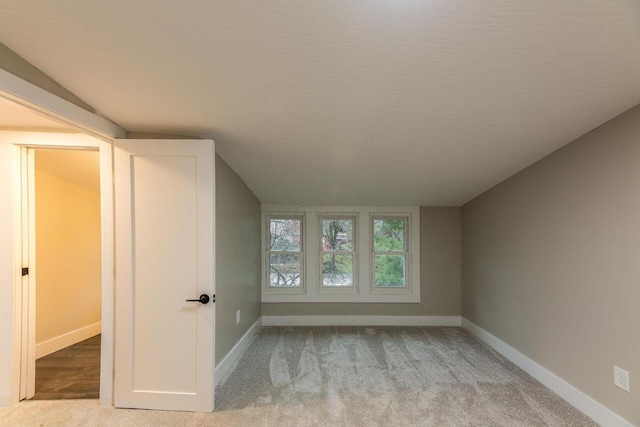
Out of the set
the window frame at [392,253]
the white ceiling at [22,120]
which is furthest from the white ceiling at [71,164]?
the window frame at [392,253]

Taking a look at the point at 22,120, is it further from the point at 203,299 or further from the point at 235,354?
the point at 235,354

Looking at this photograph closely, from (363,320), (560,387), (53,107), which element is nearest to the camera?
(53,107)

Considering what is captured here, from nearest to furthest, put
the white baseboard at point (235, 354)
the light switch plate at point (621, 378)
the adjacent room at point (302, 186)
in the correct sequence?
the adjacent room at point (302, 186), the light switch plate at point (621, 378), the white baseboard at point (235, 354)

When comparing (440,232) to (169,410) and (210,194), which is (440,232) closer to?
(210,194)

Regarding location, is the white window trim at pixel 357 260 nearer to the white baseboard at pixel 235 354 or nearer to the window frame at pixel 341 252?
the window frame at pixel 341 252

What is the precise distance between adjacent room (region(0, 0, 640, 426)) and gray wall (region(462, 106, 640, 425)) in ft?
0.05

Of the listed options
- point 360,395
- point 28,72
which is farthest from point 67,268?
point 360,395

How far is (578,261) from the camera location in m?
2.25

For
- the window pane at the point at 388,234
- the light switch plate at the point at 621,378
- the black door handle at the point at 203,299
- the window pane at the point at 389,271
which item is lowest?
the light switch plate at the point at 621,378

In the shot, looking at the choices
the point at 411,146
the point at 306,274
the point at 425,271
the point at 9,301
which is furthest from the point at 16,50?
the point at 425,271

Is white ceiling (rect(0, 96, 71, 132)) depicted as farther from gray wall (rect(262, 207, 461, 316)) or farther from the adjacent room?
gray wall (rect(262, 207, 461, 316))

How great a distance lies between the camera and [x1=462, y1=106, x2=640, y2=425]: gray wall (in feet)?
6.14

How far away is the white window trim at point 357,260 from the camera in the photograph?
418cm

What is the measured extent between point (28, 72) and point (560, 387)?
3.99 meters
